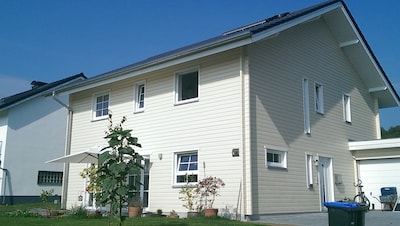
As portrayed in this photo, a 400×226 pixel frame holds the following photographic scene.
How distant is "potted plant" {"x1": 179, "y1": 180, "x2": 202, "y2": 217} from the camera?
1330 cm

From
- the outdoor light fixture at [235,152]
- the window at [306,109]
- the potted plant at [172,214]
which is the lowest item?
the potted plant at [172,214]

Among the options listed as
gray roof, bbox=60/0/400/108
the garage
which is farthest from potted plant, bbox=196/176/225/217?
the garage

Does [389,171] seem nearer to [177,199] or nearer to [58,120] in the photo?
[177,199]

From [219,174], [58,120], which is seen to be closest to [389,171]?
[219,174]

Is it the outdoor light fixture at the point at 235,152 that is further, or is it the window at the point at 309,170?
the window at the point at 309,170

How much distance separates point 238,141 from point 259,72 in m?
2.41

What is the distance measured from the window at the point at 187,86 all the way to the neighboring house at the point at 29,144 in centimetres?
1110

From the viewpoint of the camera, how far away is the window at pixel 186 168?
14.0 m

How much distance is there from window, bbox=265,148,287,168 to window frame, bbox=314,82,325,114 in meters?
3.37

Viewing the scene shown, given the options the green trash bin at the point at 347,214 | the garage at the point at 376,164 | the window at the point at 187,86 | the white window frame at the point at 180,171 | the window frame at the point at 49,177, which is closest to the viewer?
the green trash bin at the point at 347,214

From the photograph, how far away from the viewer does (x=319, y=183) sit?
15891 millimetres

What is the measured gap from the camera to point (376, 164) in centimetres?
1838

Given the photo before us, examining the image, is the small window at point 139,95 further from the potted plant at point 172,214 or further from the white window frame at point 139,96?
the potted plant at point 172,214

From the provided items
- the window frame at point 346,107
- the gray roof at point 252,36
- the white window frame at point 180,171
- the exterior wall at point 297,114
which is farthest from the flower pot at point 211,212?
the window frame at point 346,107
